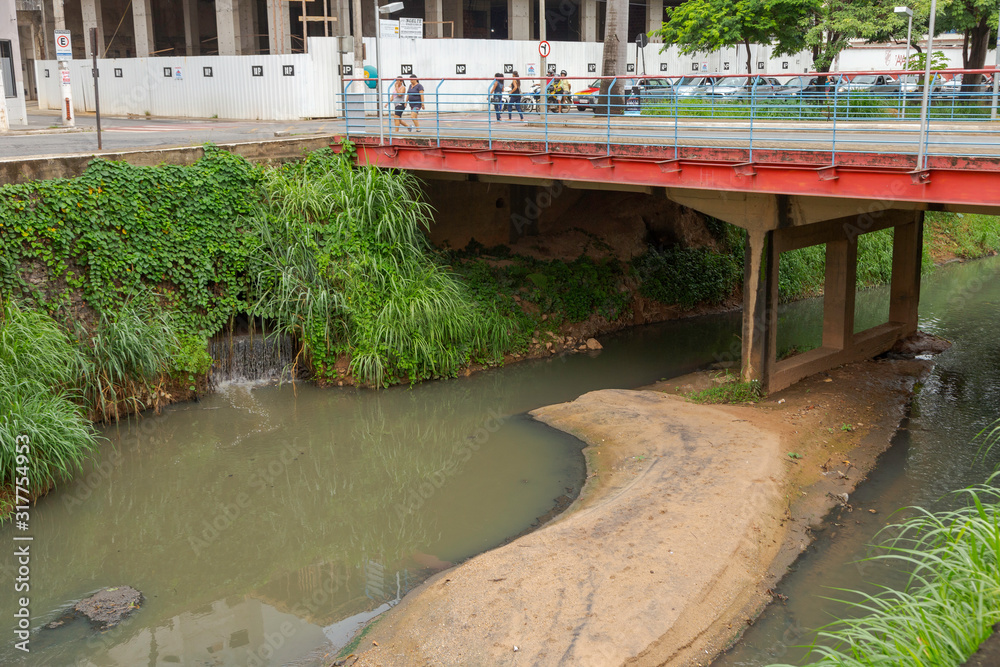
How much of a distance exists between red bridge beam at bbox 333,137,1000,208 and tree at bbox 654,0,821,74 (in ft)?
52.5

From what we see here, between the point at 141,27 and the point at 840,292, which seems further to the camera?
the point at 141,27

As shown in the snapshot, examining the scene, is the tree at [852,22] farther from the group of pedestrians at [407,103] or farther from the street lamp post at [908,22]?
the group of pedestrians at [407,103]

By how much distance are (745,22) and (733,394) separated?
18519 mm

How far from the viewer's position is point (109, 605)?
9938 millimetres

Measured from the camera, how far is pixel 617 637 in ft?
28.1

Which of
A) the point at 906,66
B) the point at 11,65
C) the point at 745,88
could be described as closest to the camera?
the point at 11,65

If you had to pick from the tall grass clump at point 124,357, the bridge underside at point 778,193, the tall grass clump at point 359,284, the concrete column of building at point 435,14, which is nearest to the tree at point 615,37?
the bridge underside at point 778,193

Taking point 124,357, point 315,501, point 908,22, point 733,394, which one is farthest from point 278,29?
point 315,501

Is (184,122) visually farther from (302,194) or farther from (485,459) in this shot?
(485,459)

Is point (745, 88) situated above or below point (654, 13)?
below

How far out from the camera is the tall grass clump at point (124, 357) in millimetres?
14695

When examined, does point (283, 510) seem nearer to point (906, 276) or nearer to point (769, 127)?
point (769, 127)

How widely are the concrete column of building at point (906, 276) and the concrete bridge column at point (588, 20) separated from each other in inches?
1060

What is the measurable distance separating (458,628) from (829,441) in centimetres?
751
